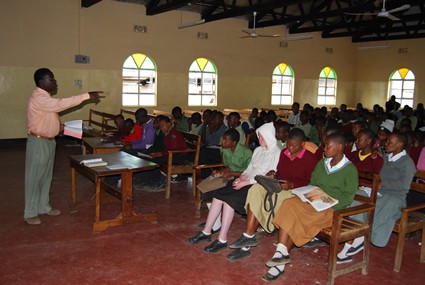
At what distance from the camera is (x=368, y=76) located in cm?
1645

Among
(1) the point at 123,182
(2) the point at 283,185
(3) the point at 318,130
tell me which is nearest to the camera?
(2) the point at 283,185

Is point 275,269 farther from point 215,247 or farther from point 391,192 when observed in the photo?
point 391,192

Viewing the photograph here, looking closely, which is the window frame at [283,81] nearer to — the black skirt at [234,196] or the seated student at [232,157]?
the seated student at [232,157]

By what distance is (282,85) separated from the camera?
Result: 48.4 ft

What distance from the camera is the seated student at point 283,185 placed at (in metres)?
3.50

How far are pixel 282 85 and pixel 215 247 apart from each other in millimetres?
11797

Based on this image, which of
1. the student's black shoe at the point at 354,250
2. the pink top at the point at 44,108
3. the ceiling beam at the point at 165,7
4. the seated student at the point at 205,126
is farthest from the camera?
the ceiling beam at the point at 165,7

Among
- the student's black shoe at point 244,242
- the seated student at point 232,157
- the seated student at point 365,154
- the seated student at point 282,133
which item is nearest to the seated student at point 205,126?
the seated student at point 282,133

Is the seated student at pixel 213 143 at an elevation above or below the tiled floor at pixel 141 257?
above

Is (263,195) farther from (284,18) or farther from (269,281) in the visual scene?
(284,18)

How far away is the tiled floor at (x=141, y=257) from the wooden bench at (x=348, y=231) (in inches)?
5.7

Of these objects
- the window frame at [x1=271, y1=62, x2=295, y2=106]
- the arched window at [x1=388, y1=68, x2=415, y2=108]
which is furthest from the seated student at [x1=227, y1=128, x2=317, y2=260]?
the arched window at [x1=388, y1=68, x2=415, y2=108]

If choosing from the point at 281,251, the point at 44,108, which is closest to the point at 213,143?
the point at 44,108

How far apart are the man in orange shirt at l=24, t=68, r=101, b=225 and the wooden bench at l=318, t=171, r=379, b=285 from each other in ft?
8.88
